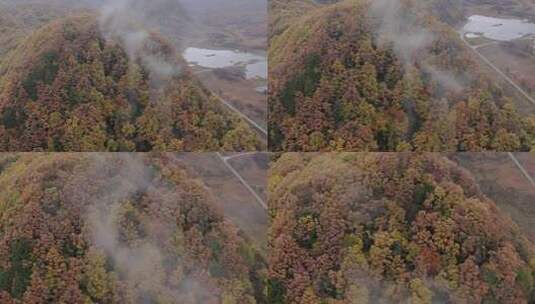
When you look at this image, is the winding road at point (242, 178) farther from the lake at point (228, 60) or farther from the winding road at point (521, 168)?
the winding road at point (521, 168)

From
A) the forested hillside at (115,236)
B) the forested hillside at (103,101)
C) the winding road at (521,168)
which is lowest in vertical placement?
the forested hillside at (115,236)

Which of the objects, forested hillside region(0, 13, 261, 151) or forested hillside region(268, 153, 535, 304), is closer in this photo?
forested hillside region(268, 153, 535, 304)

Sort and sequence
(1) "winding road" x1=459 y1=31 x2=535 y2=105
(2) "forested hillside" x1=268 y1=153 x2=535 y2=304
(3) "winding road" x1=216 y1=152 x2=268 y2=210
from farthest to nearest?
(3) "winding road" x1=216 y1=152 x2=268 y2=210 < (1) "winding road" x1=459 y1=31 x2=535 y2=105 < (2) "forested hillside" x1=268 y1=153 x2=535 y2=304

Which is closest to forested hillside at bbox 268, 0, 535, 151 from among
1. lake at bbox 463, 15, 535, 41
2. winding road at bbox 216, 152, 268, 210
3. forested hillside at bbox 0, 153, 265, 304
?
lake at bbox 463, 15, 535, 41

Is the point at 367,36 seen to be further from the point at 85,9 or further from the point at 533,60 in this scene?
the point at 85,9

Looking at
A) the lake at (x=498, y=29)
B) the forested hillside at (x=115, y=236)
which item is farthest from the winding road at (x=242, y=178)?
the lake at (x=498, y=29)

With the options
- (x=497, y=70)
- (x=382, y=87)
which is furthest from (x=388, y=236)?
(x=497, y=70)

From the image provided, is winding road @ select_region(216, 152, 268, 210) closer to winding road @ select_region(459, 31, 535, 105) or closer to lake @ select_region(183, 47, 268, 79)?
lake @ select_region(183, 47, 268, 79)
